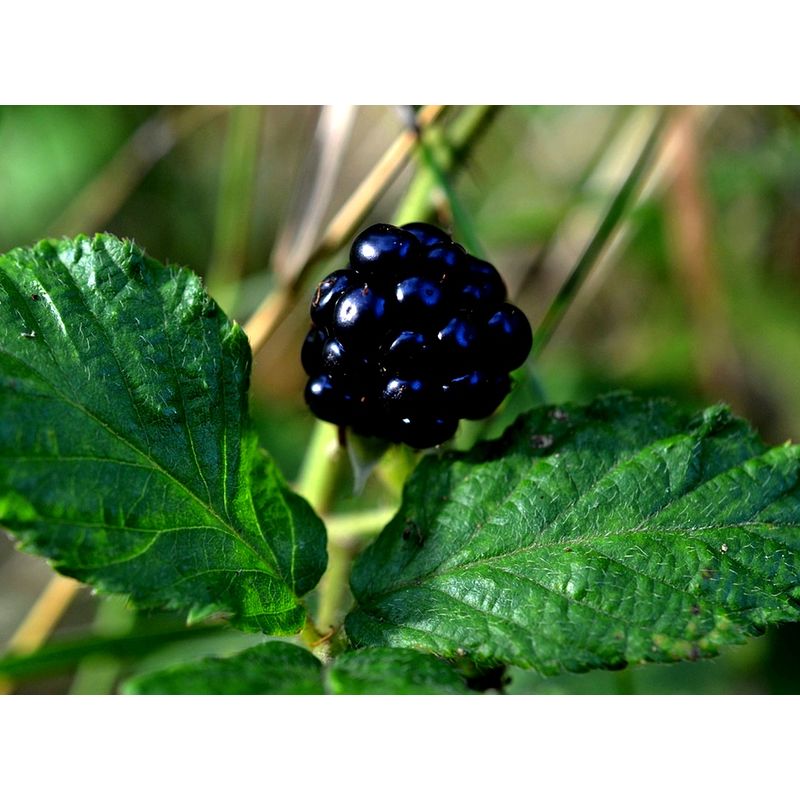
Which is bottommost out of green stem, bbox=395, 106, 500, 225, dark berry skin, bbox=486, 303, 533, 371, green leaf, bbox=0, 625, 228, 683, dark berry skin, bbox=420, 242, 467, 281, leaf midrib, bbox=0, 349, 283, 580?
green leaf, bbox=0, 625, 228, 683

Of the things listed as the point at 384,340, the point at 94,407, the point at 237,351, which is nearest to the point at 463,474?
the point at 384,340

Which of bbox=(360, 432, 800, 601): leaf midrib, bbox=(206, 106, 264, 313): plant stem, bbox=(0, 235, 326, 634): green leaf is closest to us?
bbox=(0, 235, 326, 634): green leaf

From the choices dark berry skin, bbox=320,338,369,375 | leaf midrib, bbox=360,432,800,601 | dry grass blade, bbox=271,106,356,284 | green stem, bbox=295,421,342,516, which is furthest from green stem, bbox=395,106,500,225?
leaf midrib, bbox=360,432,800,601

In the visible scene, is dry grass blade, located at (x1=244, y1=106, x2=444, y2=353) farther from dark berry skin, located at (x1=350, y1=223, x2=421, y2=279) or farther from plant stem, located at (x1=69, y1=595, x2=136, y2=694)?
plant stem, located at (x1=69, y1=595, x2=136, y2=694)

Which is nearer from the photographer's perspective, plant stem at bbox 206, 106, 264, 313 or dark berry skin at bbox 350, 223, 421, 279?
dark berry skin at bbox 350, 223, 421, 279

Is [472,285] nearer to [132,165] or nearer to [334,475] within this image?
[334,475]

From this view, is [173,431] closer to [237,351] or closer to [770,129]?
[237,351]

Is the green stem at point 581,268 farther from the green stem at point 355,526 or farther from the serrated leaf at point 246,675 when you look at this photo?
the serrated leaf at point 246,675
